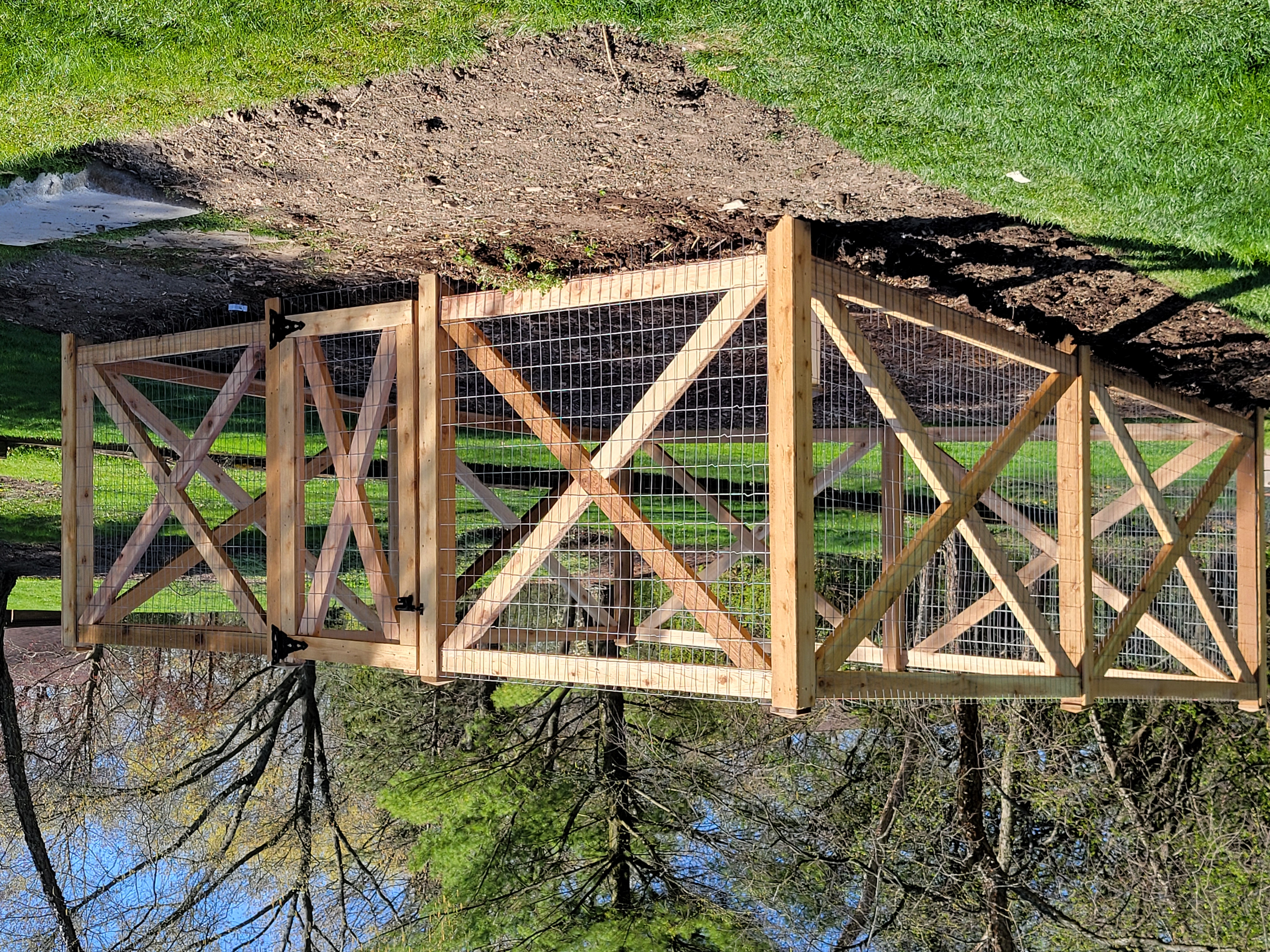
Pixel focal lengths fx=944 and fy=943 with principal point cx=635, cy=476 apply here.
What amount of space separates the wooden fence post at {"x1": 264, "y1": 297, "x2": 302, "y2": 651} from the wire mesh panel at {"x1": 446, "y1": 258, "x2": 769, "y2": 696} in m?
0.91

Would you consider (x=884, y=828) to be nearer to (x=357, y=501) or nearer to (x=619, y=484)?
(x=619, y=484)

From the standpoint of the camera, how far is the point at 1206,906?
895 centimetres

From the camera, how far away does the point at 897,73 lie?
170 inches

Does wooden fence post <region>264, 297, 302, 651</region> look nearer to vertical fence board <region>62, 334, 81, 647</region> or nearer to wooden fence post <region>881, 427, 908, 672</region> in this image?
vertical fence board <region>62, 334, 81, 647</region>

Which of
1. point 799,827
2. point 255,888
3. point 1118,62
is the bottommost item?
point 255,888

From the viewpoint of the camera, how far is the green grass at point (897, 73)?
4.12m

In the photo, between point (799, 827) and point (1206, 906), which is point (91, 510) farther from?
point (1206, 906)

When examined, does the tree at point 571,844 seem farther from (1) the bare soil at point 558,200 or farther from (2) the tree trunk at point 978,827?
(1) the bare soil at point 558,200

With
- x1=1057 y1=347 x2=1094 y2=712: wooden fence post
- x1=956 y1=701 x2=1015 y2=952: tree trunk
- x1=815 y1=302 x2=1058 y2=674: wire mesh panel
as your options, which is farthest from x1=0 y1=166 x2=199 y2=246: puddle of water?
x1=956 y1=701 x2=1015 y2=952: tree trunk

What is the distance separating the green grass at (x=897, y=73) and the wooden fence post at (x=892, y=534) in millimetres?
1990

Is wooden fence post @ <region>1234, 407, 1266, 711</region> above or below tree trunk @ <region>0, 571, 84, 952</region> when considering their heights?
above

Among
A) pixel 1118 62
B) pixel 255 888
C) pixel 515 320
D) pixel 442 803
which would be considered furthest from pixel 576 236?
pixel 255 888

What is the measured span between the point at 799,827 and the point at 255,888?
6.80 m

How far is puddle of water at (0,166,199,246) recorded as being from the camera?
16.6 feet
